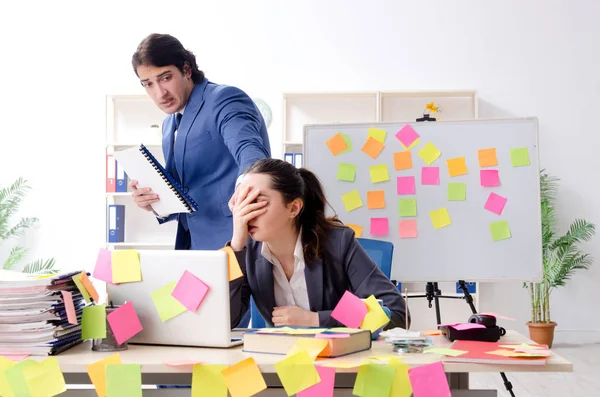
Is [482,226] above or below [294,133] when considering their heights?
below

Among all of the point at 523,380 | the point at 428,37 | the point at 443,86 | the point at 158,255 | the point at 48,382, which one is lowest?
the point at 523,380

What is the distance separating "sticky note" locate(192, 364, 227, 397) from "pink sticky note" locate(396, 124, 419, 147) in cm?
216

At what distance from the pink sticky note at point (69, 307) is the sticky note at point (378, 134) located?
2040mm

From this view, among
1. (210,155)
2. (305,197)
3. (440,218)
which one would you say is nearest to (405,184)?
(440,218)

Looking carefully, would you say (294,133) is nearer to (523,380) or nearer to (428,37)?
(428,37)

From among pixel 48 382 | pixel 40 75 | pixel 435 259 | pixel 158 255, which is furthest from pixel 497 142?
pixel 40 75

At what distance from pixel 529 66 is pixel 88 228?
11.0 feet

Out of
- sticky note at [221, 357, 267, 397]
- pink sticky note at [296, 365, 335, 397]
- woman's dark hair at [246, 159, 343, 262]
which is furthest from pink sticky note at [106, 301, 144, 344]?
woman's dark hair at [246, 159, 343, 262]

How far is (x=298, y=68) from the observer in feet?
17.4

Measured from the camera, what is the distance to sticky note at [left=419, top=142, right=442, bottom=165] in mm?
3254

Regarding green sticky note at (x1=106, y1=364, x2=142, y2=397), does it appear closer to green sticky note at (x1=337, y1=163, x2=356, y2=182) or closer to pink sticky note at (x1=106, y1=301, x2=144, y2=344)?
pink sticky note at (x1=106, y1=301, x2=144, y2=344)

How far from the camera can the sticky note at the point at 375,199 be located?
129 inches

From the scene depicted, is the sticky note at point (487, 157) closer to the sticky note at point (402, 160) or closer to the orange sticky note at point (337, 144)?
the sticky note at point (402, 160)

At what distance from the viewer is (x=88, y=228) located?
211 inches
